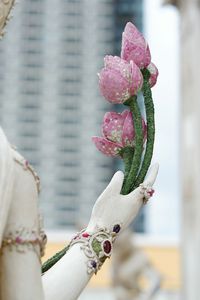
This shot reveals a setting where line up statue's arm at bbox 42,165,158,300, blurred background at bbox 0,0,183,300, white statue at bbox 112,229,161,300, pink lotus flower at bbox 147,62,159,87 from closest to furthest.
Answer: statue's arm at bbox 42,165,158,300 → pink lotus flower at bbox 147,62,159,87 → white statue at bbox 112,229,161,300 → blurred background at bbox 0,0,183,300

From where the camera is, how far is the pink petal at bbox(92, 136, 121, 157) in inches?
64.1

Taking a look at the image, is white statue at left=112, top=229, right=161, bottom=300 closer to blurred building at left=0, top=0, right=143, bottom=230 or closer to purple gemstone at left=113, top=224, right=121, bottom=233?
purple gemstone at left=113, top=224, right=121, bottom=233

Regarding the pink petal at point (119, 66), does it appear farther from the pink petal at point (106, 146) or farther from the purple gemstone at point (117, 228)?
the purple gemstone at point (117, 228)

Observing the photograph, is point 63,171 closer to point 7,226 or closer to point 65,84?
point 65,84

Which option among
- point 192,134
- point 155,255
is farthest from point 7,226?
point 155,255

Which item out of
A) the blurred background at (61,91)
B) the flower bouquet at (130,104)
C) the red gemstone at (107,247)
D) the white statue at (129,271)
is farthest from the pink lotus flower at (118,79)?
the blurred background at (61,91)

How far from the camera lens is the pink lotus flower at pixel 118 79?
1.59 m

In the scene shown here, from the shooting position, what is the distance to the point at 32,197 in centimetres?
145

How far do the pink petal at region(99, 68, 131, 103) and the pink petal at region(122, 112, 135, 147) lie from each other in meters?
0.04

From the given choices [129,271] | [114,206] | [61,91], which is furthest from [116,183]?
[61,91]

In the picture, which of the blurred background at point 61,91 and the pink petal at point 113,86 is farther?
the blurred background at point 61,91

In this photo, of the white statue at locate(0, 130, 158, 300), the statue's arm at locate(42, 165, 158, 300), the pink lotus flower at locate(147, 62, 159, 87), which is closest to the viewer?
the white statue at locate(0, 130, 158, 300)

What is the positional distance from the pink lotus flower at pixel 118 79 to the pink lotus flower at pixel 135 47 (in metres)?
0.03

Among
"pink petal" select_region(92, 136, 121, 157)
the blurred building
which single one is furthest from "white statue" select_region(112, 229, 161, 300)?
the blurred building
